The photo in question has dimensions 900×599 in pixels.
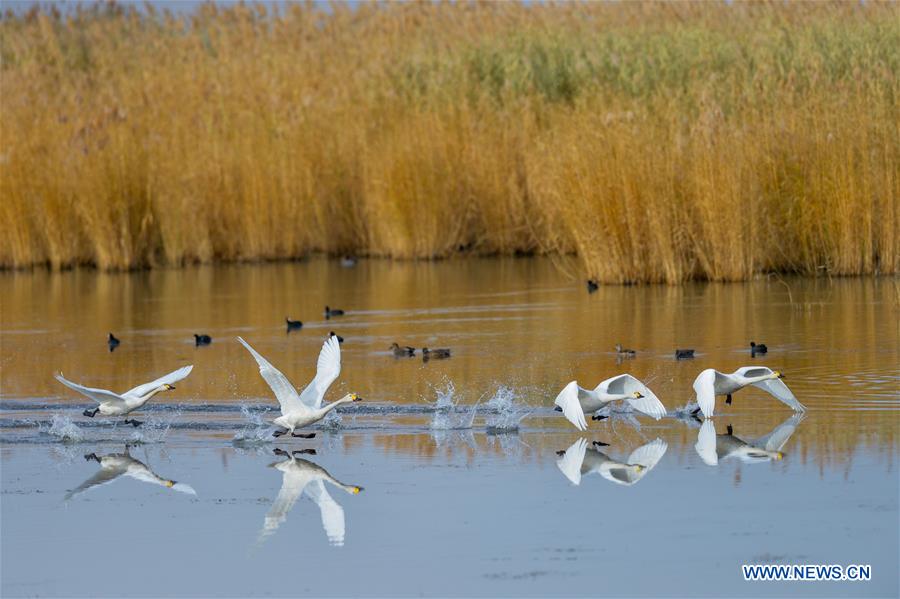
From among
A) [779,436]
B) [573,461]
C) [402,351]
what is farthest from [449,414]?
[402,351]

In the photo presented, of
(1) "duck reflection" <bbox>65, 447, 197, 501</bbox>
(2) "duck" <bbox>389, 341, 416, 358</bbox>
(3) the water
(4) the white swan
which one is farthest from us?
(2) "duck" <bbox>389, 341, 416, 358</bbox>

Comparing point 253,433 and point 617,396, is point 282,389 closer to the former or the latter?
point 253,433

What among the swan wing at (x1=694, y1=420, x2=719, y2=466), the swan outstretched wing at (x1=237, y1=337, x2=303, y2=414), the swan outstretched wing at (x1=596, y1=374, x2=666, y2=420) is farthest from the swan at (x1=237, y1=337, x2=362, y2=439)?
the swan wing at (x1=694, y1=420, x2=719, y2=466)

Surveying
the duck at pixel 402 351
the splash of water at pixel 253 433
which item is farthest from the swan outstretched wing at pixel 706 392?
the duck at pixel 402 351

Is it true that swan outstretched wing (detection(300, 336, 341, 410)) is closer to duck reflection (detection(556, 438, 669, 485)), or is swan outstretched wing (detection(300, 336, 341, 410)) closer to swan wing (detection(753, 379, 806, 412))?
duck reflection (detection(556, 438, 669, 485))

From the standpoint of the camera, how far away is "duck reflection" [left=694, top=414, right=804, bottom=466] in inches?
327

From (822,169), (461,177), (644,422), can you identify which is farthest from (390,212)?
(644,422)

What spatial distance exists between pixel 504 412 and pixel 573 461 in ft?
4.21

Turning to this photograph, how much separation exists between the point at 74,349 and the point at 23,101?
46.5 ft

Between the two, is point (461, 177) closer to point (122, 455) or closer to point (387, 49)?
point (387, 49)

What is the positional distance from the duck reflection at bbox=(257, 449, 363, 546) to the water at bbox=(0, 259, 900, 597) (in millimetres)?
21

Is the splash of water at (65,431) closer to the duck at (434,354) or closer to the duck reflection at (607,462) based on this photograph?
the duck reflection at (607,462)

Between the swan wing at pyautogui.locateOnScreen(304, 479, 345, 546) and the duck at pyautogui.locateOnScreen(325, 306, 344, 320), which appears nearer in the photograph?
the swan wing at pyautogui.locateOnScreen(304, 479, 345, 546)

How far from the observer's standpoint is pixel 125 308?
17.6m
